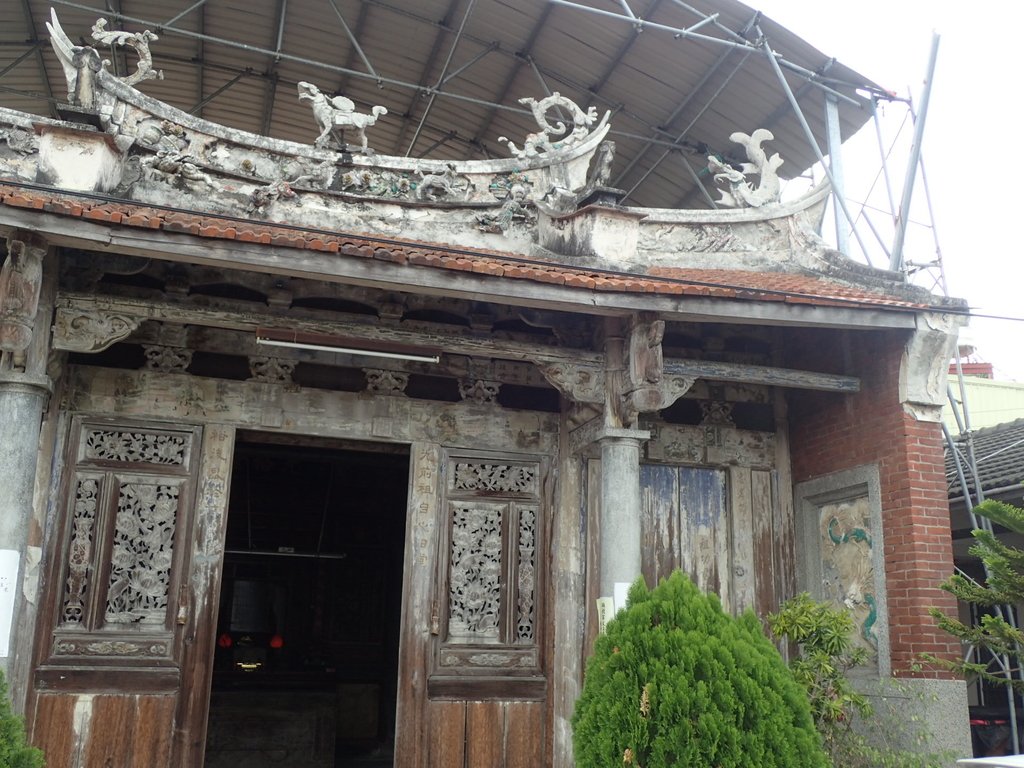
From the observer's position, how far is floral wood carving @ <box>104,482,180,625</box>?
756cm

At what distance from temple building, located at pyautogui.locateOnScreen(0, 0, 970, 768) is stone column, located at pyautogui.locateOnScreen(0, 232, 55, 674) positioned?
0.06 feet

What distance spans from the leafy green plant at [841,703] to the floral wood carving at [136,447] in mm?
4864

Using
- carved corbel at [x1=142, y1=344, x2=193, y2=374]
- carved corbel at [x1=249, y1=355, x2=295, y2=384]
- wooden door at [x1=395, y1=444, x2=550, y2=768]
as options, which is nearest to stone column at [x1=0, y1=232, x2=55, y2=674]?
carved corbel at [x1=142, y1=344, x2=193, y2=374]

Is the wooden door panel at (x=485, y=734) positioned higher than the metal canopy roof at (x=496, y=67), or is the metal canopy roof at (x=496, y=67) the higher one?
the metal canopy roof at (x=496, y=67)

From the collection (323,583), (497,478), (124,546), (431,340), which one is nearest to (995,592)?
(497,478)

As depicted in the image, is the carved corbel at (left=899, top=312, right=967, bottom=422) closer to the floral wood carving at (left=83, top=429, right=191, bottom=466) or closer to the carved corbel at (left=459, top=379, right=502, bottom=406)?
the carved corbel at (left=459, top=379, right=502, bottom=406)

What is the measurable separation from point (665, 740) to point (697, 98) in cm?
964

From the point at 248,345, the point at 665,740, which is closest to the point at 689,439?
the point at 248,345

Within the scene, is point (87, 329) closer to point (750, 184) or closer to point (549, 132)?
point (549, 132)

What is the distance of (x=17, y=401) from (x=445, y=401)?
3464mm

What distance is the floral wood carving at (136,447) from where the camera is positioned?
775 centimetres

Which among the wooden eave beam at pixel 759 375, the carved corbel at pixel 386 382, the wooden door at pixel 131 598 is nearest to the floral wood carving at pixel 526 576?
the carved corbel at pixel 386 382

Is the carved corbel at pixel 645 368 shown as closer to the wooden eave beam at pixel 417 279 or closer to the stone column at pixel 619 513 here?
→ the wooden eave beam at pixel 417 279

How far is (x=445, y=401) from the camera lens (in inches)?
344
